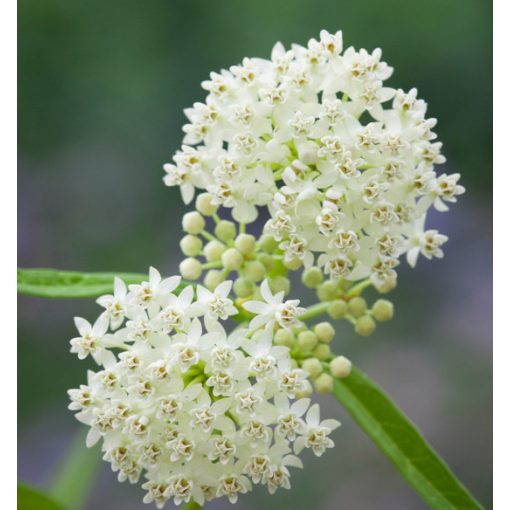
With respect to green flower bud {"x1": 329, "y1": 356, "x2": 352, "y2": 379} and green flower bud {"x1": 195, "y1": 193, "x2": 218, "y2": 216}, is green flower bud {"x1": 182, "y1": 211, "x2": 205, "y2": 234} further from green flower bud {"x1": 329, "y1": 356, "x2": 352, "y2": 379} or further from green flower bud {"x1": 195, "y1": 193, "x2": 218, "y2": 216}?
green flower bud {"x1": 329, "y1": 356, "x2": 352, "y2": 379}

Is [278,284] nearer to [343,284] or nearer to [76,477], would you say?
[343,284]

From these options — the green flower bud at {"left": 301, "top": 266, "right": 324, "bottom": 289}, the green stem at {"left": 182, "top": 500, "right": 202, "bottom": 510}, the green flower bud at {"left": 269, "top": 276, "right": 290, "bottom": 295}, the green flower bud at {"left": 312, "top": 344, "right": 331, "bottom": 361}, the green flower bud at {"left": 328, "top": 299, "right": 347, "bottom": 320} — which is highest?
the green flower bud at {"left": 269, "top": 276, "right": 290, "bottom": 295}

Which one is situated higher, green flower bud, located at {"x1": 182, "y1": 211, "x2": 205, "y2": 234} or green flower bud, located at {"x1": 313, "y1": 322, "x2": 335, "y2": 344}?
green flower bud, located at {"x1": 182, "y1": 211, "x2": 205, "y2": 234}

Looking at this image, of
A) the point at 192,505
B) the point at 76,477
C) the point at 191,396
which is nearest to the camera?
the point at 191,396

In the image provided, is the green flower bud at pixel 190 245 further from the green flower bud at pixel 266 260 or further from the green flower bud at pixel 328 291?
the green flower bud at pixel 328 291

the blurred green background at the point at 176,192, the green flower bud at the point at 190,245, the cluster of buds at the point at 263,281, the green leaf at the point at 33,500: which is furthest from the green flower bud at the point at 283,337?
the blurred green background at the point at 176,192

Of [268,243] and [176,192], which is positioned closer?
[268,243]

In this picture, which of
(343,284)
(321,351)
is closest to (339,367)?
(321,351)

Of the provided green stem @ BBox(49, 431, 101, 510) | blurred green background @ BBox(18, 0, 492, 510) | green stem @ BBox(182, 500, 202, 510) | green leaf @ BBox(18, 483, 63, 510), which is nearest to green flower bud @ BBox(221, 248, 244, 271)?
green stem @ BBox(182, 500, 202, 510)
